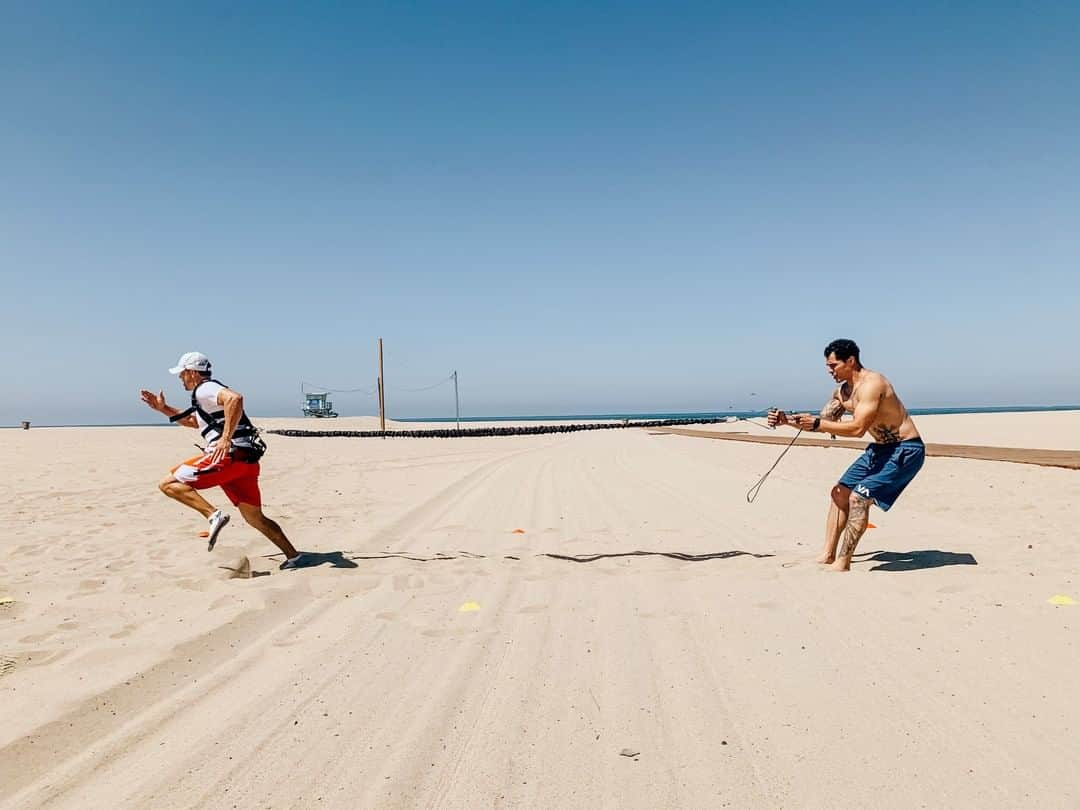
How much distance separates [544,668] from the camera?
10.5 ft

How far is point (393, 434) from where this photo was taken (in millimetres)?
34750

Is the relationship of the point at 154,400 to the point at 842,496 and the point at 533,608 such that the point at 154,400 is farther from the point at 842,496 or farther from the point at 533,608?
the point at 842,496

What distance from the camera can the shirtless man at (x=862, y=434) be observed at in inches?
183

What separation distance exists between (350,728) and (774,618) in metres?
2.51

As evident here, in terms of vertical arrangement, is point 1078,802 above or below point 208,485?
below

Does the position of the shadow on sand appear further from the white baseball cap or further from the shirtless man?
the white baseball cap

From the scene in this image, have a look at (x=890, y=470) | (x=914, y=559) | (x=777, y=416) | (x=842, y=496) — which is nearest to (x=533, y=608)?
(x=777, y=416)

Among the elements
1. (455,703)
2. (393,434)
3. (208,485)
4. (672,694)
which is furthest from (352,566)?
(393,434)

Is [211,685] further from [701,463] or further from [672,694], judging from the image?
[701,463]

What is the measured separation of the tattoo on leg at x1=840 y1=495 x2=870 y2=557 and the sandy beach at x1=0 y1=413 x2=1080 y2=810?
0.20 meters

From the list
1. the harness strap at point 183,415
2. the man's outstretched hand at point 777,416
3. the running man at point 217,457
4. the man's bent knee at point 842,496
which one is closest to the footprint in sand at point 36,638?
the running man at point 217,457

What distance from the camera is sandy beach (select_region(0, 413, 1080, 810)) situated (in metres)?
2.25

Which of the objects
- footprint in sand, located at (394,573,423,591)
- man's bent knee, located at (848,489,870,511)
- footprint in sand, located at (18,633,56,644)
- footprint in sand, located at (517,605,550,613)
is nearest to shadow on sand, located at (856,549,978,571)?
man's bent knee, located at (848,489,870,511)

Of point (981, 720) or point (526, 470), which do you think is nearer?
point (981, 720)
